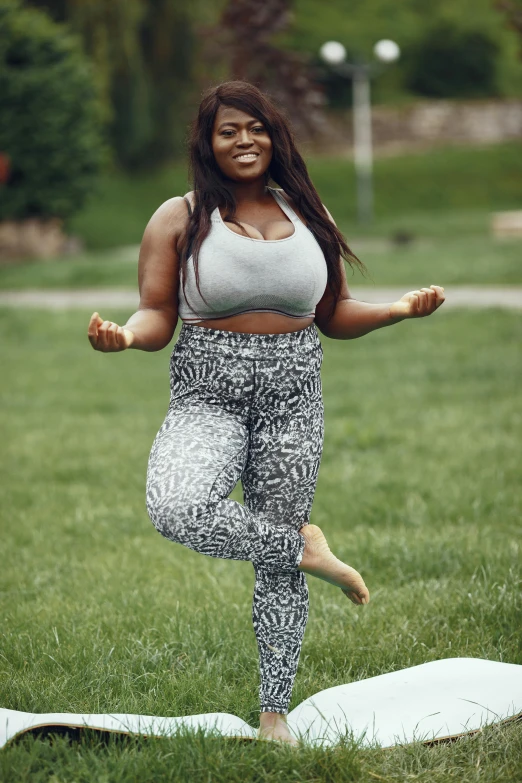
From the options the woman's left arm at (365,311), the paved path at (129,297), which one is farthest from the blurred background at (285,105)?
the woman's left arm at (365,311)

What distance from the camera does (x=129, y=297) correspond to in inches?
571

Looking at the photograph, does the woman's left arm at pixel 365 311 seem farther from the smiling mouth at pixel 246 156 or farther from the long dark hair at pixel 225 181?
the smiling mouth at pixel 246 156

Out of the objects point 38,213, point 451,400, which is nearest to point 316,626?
point 451,400

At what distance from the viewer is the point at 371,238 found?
2466cm

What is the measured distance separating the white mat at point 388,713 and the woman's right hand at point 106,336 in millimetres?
1022

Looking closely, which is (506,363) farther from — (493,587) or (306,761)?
(306,761)

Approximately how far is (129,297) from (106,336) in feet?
39.3

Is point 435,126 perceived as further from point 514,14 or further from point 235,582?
point 235,582

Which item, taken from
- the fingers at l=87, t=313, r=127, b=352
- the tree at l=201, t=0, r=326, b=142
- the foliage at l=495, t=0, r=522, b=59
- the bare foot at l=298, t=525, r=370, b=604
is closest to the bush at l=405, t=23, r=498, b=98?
the tree at l=201, t=0, r=326, b=142

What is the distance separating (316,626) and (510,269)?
12.2 m

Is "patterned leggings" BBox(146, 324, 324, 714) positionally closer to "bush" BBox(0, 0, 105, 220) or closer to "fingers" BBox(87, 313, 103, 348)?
"fingers" BBox(87, 313, 103, 348)

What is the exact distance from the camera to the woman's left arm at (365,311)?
291 cm

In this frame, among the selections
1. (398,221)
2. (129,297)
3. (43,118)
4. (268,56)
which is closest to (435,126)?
(398,221)

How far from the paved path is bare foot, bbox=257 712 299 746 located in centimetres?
965
